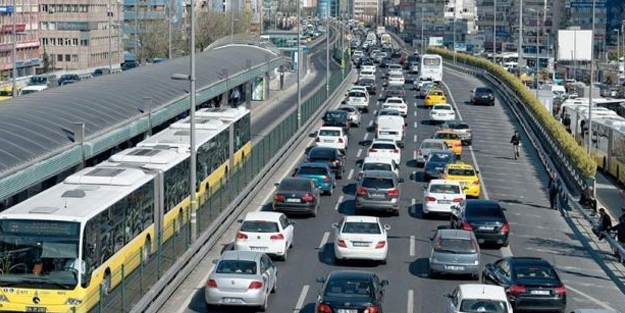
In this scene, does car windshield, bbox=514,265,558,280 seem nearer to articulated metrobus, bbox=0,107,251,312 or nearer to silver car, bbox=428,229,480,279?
silver car, bbox=428,229,480,279

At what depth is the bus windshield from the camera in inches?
928

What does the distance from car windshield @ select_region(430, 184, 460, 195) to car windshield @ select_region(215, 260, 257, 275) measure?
47.7 ft

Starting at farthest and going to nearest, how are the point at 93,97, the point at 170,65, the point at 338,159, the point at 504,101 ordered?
→ the point at 504,101 < the point at 170,65 < the point at 338,159 < the point at 93,97

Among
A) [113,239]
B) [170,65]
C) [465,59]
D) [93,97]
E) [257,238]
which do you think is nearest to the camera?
[113,239]

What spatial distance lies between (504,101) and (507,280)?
59.4 meters

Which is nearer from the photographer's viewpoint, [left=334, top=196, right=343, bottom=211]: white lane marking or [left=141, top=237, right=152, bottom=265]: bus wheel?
[left=141, top=237, right=152, bottom=265]: bus wheel

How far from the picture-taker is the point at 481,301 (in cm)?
2456

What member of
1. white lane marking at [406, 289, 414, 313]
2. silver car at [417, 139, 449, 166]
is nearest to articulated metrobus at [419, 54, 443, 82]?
silver car at [417, 139, 449, 166]


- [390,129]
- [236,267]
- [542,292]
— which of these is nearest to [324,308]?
[236,267]

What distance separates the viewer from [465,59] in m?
128

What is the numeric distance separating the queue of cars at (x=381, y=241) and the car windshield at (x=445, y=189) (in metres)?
0.03

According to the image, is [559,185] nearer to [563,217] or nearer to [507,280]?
[563,217]

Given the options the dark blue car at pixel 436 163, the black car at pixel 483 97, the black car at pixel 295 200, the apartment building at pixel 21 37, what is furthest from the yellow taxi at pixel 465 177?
the apartment building at pixel 21 37

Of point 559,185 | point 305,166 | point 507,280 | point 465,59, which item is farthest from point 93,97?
point 465,59
